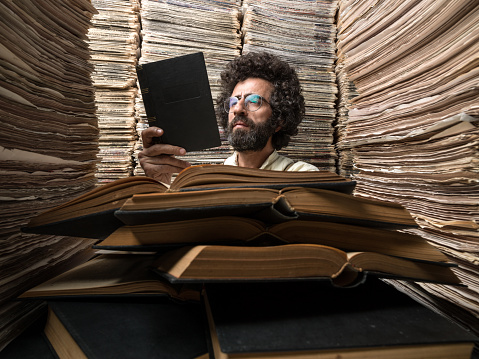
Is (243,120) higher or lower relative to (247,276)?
higher

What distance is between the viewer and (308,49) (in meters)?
1.72

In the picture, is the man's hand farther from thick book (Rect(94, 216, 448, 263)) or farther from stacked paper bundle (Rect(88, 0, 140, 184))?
thick book (Rect(94, 216, 448, 263))

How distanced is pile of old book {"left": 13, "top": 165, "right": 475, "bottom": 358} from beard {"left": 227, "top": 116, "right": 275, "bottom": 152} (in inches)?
37.5

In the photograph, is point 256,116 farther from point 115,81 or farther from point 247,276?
point 247,276

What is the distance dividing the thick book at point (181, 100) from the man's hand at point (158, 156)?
0.03 m

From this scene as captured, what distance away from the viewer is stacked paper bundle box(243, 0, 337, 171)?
5.45 feet

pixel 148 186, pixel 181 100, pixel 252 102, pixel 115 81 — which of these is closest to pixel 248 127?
pixel 252 102

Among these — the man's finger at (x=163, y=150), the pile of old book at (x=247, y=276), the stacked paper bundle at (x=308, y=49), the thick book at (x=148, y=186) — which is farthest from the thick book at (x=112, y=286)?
the stacked paper bundle at (x=308, y=49)

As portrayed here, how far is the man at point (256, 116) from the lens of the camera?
1.39 m

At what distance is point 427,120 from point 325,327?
723 millimetres

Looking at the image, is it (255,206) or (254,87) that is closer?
(255,206)

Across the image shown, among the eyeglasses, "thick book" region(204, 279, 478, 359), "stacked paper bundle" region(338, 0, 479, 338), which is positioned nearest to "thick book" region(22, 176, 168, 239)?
"thick book" region(204, 279, 478, 359)

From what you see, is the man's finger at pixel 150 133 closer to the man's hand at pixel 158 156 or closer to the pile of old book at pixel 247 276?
the man's hand at pixel 158 156

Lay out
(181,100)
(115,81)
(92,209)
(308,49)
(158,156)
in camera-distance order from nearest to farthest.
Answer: (92,209), (181,100), (158,156), (115,81), (308,49)
